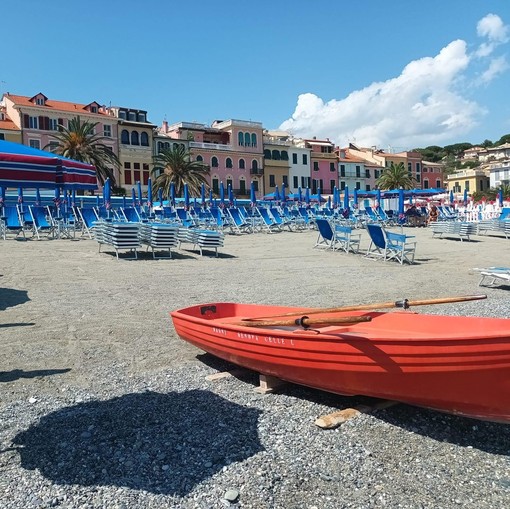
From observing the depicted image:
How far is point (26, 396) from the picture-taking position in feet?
13.0

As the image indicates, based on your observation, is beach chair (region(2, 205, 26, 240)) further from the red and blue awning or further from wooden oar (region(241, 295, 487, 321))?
wooden oar (region(241, 295, 487, 321))

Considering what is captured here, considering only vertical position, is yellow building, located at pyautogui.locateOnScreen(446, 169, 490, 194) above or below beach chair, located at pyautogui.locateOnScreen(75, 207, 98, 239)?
above

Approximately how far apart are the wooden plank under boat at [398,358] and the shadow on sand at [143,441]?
52 centimetres

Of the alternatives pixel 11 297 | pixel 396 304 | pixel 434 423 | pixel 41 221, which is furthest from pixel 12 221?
pixel 434 423

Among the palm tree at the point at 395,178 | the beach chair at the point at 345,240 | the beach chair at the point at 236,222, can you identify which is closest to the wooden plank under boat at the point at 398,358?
the beach chair at the point at 345,240

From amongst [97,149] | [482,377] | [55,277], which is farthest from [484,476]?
[97,149]

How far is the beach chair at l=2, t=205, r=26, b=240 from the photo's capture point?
17.6 metres

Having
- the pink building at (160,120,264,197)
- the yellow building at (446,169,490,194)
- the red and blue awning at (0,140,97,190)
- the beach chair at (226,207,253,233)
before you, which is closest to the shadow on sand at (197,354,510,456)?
the red and blue awning at (0,140,97,190)

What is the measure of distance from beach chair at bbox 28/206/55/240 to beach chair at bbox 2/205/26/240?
45 cm

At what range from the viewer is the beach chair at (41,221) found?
17.8m

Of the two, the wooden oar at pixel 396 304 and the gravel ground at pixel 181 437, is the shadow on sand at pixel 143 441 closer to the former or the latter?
A: the gravel ground at pixel 181 437

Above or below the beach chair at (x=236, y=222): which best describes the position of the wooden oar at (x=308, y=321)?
below

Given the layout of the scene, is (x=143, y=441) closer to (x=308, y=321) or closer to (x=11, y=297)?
(x=308, y=321)

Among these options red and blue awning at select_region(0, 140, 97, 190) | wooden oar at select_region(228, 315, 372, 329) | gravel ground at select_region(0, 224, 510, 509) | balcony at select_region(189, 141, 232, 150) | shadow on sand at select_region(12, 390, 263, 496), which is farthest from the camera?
balcony at select_region(189, 141, 232, 150)
